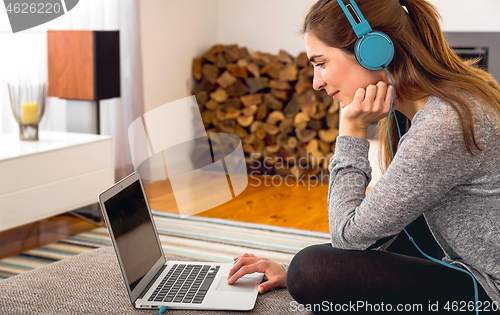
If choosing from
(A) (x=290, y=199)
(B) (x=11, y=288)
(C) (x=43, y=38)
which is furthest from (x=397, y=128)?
(C) (x=43, y=38)

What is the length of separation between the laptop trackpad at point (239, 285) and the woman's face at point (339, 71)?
1.49ft

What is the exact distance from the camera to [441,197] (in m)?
0.95

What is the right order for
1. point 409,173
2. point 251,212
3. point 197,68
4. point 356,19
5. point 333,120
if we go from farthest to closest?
1. point 197,68
2. point 333,120
3. point 251,212
4. point 356,19
5. point 409,173

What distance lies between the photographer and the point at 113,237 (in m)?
1.05

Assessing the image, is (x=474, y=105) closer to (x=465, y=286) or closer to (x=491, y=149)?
(x=491, y=149)

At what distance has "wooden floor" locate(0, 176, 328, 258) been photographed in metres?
2.51

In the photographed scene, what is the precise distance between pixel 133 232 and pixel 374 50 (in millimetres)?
632

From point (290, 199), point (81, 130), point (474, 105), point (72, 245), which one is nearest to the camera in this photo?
point (474, 105)

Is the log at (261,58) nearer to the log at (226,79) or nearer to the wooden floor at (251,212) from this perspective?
the log at (226,79)

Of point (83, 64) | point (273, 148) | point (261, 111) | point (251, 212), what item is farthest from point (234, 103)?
point (83, 64)

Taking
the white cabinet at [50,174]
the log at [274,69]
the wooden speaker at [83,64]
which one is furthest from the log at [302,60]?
the white cabinet at [50,174]

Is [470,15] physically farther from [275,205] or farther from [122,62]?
[122,62]

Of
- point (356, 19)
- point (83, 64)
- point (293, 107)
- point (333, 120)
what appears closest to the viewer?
point (356, 19)

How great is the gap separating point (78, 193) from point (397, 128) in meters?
1.83
